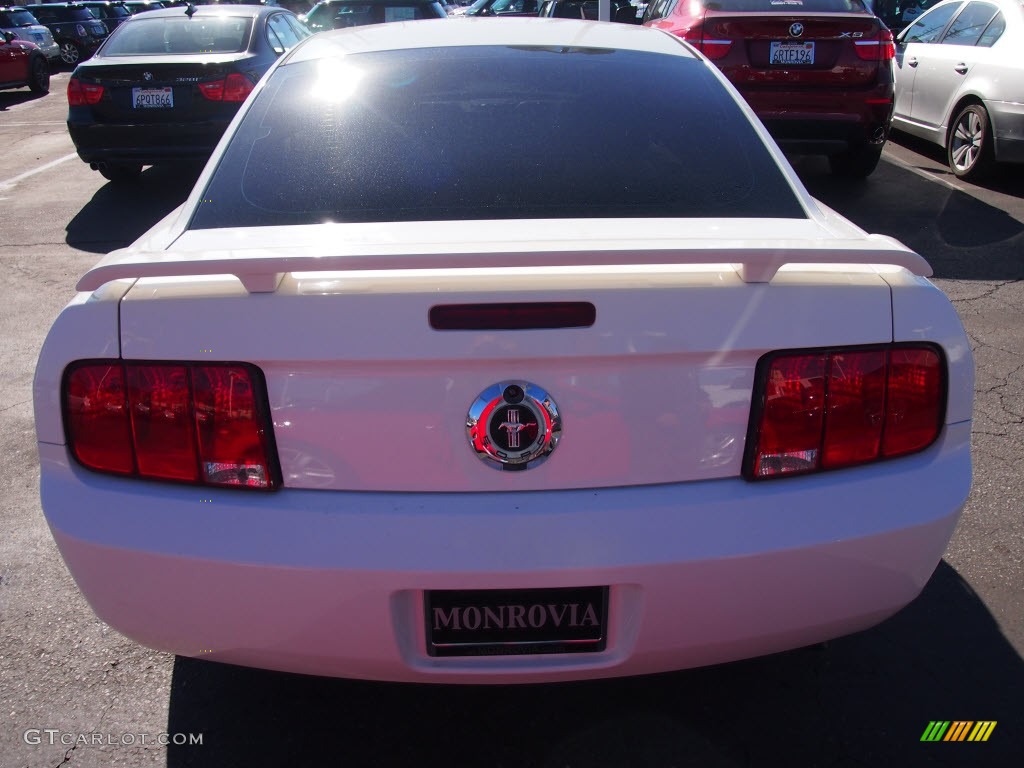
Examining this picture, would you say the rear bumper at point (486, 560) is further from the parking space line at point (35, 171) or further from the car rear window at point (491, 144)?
the parking space line at point (35, 171)

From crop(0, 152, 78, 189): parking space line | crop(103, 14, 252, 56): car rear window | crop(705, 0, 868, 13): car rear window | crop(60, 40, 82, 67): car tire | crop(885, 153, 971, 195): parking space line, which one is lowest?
crop(0, 152, 78, 189): parking space line

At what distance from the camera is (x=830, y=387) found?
78.2 inches

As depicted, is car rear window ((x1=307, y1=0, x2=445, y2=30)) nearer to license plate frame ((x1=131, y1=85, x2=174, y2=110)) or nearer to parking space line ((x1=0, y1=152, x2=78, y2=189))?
parking space line ((x1=0, y1=152, x2=78, y2=189))

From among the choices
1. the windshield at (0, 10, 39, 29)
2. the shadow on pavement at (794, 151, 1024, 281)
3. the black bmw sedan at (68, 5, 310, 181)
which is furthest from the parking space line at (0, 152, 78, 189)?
the windshield at (0, 10, 39, 29)

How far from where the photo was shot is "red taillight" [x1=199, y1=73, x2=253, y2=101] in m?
7.93

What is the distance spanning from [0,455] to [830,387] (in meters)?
3.40

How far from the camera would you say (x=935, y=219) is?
7.26m

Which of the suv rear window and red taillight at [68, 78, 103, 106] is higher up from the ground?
the suv rear window

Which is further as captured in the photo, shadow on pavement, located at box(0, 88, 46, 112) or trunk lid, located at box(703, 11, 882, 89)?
shadow on pavement, located at box(0, 88, 46, 112)

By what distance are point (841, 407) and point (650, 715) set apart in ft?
3.19

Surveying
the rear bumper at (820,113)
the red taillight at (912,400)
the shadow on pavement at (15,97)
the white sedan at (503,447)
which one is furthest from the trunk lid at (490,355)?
the shadow on pavement at (15,97)

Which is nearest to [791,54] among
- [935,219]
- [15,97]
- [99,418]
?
[935,219]

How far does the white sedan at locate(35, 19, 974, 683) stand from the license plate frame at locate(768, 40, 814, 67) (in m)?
5.77

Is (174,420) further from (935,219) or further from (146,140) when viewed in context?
(146,140)
